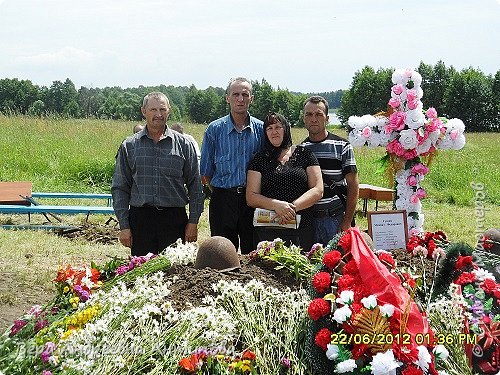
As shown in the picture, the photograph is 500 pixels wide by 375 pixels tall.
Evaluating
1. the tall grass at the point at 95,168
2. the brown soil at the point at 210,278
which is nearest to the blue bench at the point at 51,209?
the tall grass at the point at 95,168

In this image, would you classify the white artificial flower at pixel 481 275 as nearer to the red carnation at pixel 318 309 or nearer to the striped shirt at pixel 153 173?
the red carnation at pixel 318 309

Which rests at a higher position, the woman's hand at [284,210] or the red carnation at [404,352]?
the woman's hand at [284,210]

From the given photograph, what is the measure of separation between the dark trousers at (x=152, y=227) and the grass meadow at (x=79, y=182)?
1.37 m

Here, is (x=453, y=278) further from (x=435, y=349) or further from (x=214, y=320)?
(x=214, y=320)

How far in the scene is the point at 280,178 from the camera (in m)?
4.58

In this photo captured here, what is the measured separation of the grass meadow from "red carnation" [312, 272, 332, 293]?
1.64 meters

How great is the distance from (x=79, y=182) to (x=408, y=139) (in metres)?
9.62

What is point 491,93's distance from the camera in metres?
48.6

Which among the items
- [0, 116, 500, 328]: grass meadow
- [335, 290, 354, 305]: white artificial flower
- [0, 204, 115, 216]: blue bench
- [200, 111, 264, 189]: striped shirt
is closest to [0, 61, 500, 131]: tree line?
[0, 116, 500, 328]: grass meadow

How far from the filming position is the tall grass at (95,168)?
11680 mm

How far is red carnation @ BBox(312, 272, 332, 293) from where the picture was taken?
3.03 meters

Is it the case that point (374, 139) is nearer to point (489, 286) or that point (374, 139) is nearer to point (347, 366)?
A: point (489, 286)

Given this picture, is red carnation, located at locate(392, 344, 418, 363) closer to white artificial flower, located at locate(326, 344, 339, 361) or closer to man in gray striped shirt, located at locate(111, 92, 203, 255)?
white artificial flower, located at locate(326, 344, 339, 361)

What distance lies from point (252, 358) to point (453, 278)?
1458mm
